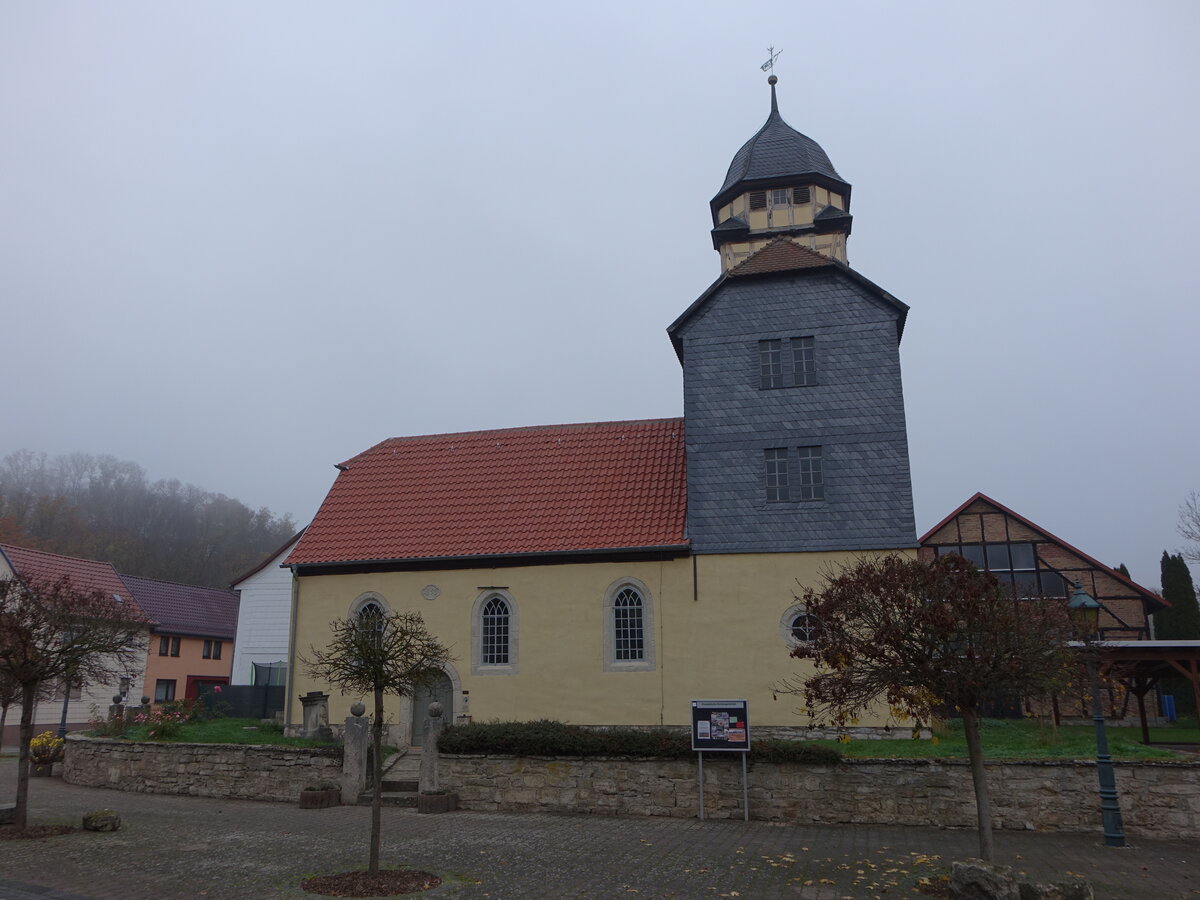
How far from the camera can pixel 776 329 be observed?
21844 mm

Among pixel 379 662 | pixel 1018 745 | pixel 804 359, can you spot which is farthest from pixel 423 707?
pixel 1018 745

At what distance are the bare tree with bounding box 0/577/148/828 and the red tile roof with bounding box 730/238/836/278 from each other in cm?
1635

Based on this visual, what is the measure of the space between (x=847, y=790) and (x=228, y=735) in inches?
556

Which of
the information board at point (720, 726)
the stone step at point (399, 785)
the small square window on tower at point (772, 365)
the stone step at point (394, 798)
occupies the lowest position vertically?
the stone step at point (394, 798)

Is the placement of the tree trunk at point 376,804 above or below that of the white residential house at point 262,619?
below

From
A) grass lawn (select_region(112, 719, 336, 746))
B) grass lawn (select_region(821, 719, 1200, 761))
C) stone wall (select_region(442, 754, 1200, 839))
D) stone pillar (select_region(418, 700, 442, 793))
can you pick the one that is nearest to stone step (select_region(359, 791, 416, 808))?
stone pillar (select_region(418, 700, 442, 793))

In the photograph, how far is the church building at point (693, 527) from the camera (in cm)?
1998

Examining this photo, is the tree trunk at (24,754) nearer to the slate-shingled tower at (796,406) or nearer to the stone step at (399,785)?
the stone step at (399,785)

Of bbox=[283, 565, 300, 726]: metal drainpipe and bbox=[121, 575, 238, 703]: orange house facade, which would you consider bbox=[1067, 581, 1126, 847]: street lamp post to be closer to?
bbox=[283, 565, 300, 726]: metal drainpipe

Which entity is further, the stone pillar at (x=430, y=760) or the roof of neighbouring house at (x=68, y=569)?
the roof of neighbouring house at (x=68, y=569)

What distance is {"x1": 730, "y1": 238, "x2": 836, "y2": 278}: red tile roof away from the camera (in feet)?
71.6

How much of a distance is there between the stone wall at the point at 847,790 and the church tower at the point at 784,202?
14.3 m

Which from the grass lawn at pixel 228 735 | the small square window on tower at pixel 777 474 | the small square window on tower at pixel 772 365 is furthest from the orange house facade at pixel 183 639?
the small square window on tower at pixel 772 365

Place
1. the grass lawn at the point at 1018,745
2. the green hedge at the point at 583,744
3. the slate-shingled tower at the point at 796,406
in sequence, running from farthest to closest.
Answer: the slate-shingled tower at the point at 796,406 < the grass lawn at the point at 1018,745 < the green hedge at the point at 583,744
